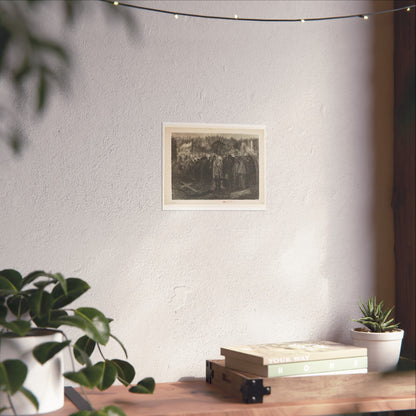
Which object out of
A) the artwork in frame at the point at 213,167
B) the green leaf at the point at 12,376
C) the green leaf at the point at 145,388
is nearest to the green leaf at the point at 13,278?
the green leaf at the point at 12,376

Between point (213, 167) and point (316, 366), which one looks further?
point (213, 167)

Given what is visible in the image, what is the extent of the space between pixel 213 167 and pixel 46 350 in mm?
842

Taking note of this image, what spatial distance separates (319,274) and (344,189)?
1.00 feet

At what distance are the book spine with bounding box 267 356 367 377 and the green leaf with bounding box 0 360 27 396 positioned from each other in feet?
2.18

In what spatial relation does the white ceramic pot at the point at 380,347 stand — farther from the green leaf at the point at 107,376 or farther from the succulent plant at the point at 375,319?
the green leaf at the point at 107,376

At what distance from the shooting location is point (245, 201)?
198cm

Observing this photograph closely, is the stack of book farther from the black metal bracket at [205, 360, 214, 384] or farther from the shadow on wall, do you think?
the shadow on wall

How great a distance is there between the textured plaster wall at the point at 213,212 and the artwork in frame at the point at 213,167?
0.03m

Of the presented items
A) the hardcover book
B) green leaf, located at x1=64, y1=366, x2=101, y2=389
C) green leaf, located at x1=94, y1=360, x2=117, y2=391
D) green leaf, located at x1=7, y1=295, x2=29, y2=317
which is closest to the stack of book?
the hardcover book

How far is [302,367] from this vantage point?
5.44ft

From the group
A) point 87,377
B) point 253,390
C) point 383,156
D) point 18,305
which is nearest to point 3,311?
point 18,305

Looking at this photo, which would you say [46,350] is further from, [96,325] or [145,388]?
[145,388]

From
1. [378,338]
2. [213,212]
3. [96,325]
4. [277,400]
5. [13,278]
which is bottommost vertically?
[277,400]

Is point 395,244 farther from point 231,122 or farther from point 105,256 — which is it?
point 105,256
